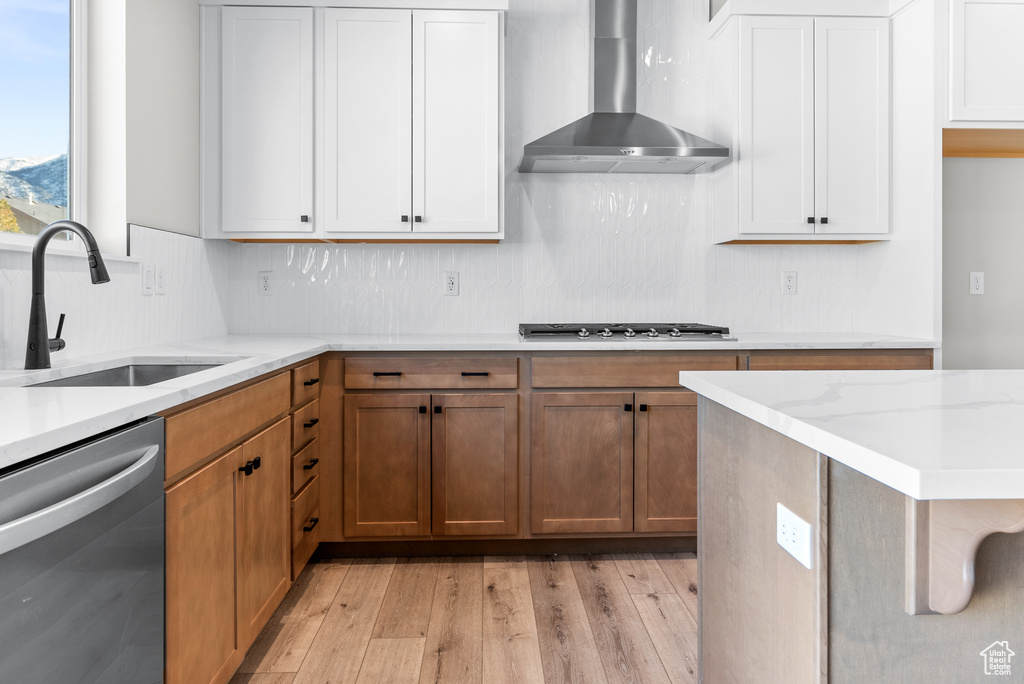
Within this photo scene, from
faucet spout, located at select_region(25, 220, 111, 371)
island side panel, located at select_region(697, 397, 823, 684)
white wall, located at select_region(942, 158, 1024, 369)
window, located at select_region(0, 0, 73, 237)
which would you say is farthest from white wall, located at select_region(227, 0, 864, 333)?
island side panel, located at select_region(697, 397, 823, 684)

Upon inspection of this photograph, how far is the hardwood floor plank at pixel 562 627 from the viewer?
1.81 metres

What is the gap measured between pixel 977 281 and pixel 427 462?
2809 millimetres

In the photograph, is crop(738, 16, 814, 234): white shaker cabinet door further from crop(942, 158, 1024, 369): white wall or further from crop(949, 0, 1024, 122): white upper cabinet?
crop(942, 158, 1024, 369): white wall

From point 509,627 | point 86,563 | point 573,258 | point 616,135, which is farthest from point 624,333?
point 86,563

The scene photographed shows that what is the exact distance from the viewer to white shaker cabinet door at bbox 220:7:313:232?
280 cm

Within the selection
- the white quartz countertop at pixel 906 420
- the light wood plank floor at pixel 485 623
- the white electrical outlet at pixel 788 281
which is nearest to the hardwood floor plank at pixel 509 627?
the light wood plank floor at pixel 485 623

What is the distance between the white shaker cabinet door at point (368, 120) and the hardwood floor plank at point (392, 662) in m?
1.69

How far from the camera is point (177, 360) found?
6.46 ft

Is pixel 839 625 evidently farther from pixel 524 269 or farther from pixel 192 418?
pixel 524 269

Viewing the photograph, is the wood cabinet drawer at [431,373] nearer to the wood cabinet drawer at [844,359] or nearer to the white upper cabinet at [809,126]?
the wood cabinet drawer at [844,359]

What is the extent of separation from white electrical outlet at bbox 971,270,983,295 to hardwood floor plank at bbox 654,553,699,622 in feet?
6.44

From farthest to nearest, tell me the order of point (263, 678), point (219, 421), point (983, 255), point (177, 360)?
point (983, 255)
point (177, 360)
point (263, 678)
point (219, 421)

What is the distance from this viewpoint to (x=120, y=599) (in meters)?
1.07

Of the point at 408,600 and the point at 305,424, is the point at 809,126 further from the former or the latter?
the point at 408,600
